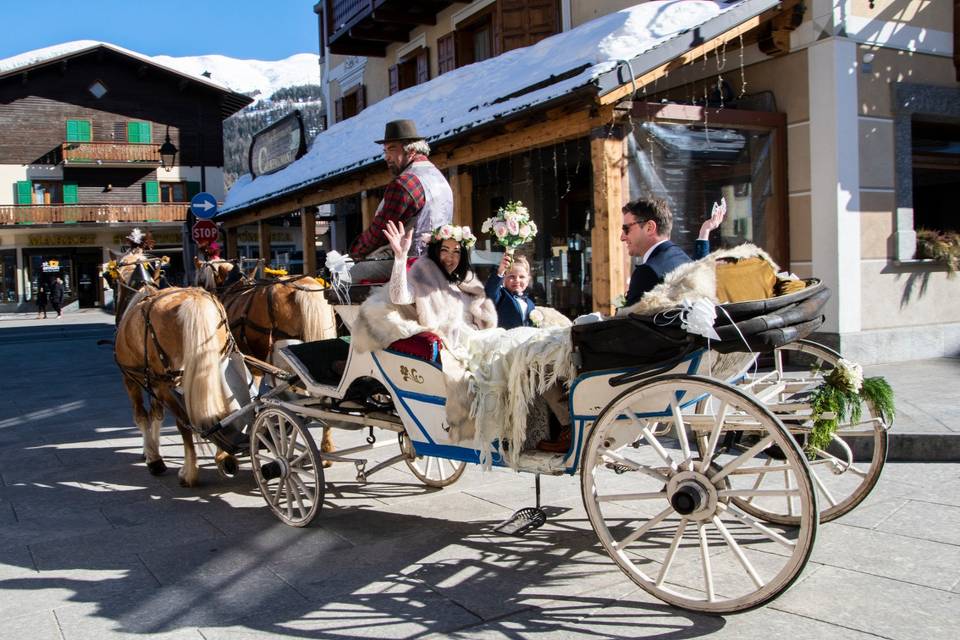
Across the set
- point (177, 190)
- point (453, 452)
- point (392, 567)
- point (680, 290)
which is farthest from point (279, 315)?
point (177, 190)

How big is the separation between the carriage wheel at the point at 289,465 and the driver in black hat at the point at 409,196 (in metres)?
1.20

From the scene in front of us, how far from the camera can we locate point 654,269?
3.96m

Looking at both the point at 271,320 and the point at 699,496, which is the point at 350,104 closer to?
the point at 271,320

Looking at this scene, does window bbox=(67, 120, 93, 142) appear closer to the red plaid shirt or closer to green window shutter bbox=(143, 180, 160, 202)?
green window shutter bbox=(143, 180, 160, 202)

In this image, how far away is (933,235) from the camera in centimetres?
972

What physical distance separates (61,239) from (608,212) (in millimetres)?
39048

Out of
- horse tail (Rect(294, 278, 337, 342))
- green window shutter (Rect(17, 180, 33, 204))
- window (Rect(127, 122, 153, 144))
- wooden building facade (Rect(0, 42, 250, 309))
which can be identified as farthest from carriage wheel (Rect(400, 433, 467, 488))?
window (Rect(127, 122, 153, 144))

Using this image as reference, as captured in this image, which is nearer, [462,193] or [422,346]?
[422,346]

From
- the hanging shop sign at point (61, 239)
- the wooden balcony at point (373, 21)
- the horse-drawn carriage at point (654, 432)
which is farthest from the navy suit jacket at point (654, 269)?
the hanging shop sign at point (61, 239)

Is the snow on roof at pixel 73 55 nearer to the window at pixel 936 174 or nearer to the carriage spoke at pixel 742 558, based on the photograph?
the window at pixel 936 174

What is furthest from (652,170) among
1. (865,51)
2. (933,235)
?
(933,235)

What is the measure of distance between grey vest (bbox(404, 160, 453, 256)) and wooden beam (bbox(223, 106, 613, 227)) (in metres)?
3.16

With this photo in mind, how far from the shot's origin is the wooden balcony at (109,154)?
4028 cm

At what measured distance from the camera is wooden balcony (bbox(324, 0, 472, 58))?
15836 mm
